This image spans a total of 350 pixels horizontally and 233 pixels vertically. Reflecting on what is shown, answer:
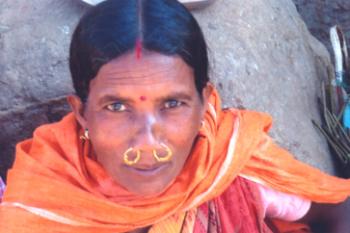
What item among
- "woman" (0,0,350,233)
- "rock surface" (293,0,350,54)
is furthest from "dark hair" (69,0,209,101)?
"rock surface" (293,0,350,54)

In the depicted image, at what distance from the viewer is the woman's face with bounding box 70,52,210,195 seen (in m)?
1.61

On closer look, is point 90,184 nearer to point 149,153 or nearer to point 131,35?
point 149,153

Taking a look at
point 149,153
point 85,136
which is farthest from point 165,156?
point 85,136

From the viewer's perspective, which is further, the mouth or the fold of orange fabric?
the fold of orange fabric

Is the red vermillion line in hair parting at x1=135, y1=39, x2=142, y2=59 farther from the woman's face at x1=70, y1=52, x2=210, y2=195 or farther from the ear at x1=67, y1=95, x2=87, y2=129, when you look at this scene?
the ear at x1=67, y1=95, x2=87, y2=129

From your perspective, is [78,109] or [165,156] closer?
[165,156]

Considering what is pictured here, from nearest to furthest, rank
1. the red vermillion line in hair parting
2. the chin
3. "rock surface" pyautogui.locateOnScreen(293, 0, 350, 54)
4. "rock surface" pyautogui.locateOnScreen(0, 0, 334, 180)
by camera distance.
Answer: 1. the red vermillion line in hair parting
2. the chin
3. "rock surface" pyautogui.locateOnScreen(0, 0, 334, 180)
4. "rock surface" pyautogui.locateOnScreen(293, 0, 350, 54)

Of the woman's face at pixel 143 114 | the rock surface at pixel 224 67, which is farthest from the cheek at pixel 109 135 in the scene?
the rock surface at pixel 224 67

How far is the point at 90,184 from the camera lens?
1785mm

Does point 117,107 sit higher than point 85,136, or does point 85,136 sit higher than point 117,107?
point 117,107

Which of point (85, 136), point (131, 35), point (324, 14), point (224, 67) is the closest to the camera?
point (131, 35)

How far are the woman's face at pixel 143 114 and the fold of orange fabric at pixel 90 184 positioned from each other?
0.27 ft

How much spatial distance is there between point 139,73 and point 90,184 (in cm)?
33

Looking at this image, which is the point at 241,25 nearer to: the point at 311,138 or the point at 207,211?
the point at 311,138
